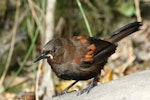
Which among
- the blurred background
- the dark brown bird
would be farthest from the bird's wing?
the blurred background

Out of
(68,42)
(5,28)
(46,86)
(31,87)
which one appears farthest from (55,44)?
(5,28)

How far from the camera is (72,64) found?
507 cm

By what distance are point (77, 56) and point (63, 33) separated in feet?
8.73

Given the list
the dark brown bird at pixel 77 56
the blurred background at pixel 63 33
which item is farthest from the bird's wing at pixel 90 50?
the blurred background at pixel 63 33

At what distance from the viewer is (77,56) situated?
5.17 meters

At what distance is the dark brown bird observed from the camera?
5016mm

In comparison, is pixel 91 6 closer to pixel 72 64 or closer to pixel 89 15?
pixel 89 15

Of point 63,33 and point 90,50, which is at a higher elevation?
point 90,50

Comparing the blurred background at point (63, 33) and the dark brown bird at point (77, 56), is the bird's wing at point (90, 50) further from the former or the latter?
the blurred background at point (63, 33)

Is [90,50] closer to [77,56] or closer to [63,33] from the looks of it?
[77,56]

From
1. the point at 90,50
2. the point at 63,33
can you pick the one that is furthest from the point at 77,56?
the point at 63,33

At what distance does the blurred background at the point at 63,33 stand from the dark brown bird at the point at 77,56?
1713 mm

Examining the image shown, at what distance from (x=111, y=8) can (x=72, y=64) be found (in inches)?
125

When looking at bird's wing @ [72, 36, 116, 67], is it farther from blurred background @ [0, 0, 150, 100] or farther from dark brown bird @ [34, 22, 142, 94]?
blurred background @ [0, 0, 150, 100]
